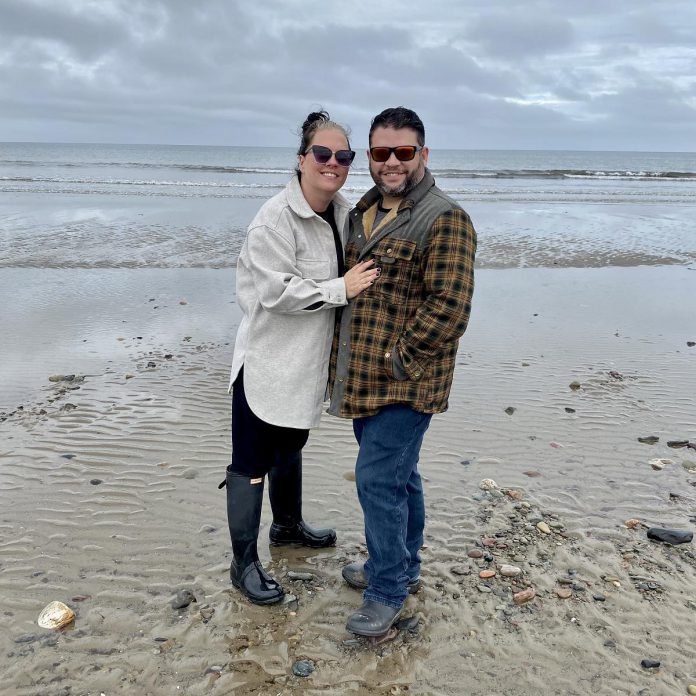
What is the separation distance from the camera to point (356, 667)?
126 inches

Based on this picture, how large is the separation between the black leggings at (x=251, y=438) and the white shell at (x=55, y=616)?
114 cm

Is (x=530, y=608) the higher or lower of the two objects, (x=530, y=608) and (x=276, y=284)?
the lower

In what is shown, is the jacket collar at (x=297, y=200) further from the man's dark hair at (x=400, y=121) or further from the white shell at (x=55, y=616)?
the white shell at (x=55, y=616)

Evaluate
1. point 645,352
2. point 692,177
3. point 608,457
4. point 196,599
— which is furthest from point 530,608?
point 692,177

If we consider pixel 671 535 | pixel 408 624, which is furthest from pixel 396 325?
pixel 671 535

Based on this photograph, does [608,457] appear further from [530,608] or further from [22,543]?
[22,543]

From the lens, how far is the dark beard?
3.04 metres

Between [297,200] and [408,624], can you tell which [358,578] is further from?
[297,200]

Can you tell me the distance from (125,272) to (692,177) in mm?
53904

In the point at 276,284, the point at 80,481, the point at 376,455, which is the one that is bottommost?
the point at 80,481

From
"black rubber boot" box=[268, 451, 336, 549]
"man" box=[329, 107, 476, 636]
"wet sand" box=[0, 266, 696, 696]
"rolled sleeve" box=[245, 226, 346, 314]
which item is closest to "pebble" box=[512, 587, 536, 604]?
"wet sand" box=[0, 266, 696, 696]

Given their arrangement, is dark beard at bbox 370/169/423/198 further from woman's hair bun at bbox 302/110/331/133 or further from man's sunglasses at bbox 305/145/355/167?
woman's hair bun at bbox 302/110/331/133

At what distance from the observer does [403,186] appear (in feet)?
9.98

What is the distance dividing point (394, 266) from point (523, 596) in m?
2.15
